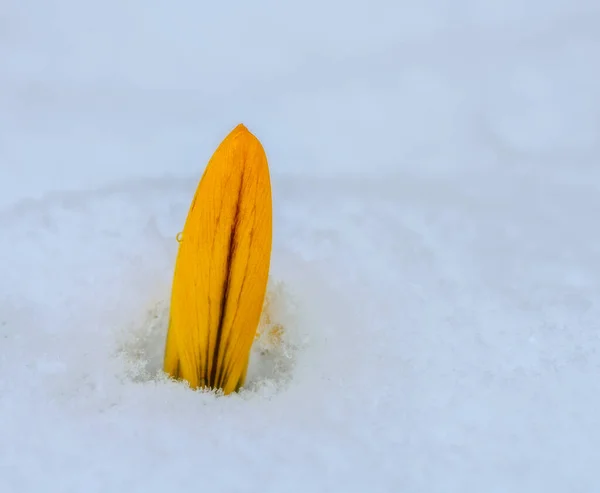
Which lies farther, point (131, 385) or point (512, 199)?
point (512, 199)

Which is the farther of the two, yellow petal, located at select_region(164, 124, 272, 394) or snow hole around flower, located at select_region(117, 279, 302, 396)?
snow hole around flower, located at select_region(117, 279, 302, 396)

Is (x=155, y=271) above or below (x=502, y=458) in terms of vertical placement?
above

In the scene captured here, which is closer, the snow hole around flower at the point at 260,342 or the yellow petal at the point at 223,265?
the yellow petal at the point at 223,265

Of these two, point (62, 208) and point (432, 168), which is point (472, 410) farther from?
point (62, 208)

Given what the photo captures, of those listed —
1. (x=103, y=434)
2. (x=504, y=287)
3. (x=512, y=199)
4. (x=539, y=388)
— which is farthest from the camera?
(x=512, y=199)

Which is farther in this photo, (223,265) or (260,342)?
(260,342)

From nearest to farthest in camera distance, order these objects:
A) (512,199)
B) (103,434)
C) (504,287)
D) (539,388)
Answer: (103,434)
(539,388)
(504,287)
(512,199)

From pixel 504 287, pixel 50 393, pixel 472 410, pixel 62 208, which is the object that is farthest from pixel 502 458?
pixel 62 208

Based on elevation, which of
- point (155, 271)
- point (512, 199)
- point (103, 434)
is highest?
point (512, 199)
